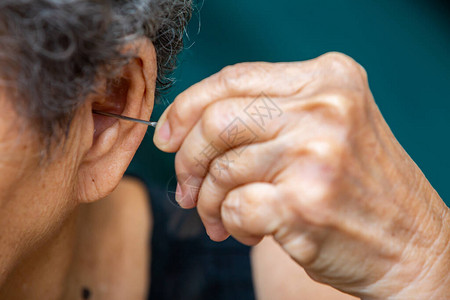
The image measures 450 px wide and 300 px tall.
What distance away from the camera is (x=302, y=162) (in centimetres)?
66

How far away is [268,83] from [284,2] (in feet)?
3.25

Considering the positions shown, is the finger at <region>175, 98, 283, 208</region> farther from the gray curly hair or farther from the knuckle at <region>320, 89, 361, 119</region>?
the gray curly hair

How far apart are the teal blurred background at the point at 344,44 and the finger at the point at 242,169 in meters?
0.81

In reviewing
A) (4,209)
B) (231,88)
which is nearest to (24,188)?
(4,209)

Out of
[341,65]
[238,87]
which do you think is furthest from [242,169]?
[341,65]

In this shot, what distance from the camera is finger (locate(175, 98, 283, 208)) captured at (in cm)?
66

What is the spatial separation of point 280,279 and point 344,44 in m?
0.96

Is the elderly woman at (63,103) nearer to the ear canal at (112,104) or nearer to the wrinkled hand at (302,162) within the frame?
the ear canal at (112,104)

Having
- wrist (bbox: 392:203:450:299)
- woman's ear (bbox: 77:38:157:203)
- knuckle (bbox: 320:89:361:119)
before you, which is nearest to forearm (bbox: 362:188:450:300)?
wrist (bbox: 392:203:450:299)

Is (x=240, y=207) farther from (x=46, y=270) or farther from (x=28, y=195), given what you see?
(x=46, y=270)

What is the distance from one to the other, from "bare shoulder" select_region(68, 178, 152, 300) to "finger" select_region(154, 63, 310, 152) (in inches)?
29.2

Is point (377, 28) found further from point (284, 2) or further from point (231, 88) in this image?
point (231, 88)

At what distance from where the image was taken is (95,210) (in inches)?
52.6

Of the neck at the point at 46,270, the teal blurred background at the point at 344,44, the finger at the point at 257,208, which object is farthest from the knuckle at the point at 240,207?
the teal blurred background at the point at 344,44
